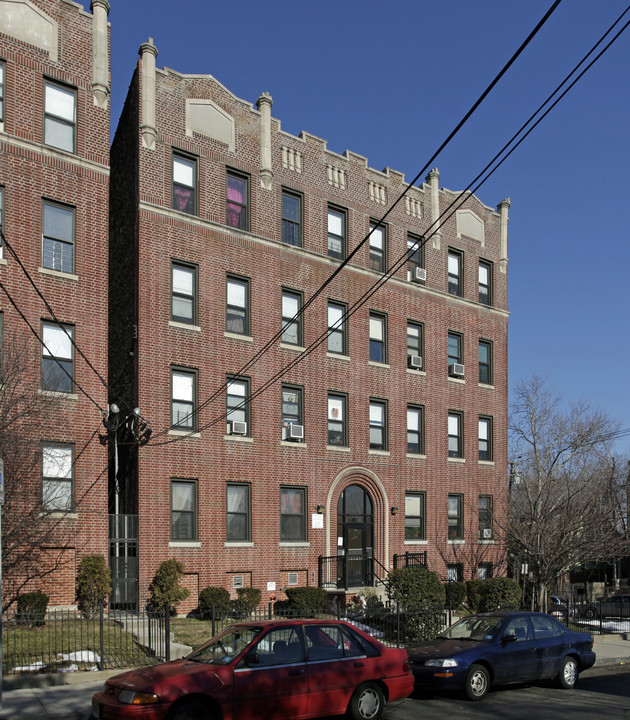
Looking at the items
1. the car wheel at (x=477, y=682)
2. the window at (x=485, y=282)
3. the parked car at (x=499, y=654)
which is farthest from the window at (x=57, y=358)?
the window at (x=485, y=282)

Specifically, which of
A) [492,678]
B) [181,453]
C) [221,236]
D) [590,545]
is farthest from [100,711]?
[590,545]

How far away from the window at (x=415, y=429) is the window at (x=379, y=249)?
536 centimetres

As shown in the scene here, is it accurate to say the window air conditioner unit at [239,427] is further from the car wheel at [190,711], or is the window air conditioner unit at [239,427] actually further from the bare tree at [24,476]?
the car wheel at [190,711]

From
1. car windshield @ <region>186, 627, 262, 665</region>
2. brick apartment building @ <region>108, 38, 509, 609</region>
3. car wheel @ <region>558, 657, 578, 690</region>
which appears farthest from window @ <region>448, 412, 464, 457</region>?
car windshield @ <region>186, 627, 262, 665</region>

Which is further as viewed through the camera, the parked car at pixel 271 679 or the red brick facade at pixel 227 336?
the red brick facade at pixel 227 336

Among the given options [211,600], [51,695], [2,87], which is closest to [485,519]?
[211,600]

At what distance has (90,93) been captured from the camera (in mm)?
23656

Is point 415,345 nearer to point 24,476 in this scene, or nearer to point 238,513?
point 238,513

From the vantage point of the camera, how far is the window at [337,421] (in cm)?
2816

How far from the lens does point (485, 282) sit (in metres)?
34.9

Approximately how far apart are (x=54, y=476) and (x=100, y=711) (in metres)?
11.8

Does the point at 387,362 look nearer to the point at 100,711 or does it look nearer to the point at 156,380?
the point at 156,380

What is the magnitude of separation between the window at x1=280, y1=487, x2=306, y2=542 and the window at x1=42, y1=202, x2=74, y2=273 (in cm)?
980

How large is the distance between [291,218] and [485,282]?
10.6 meters
